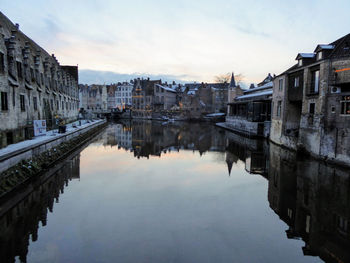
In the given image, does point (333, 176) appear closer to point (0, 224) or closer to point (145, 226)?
point (145, 226)

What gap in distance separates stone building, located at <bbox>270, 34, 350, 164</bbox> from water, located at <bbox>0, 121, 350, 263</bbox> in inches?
70.7

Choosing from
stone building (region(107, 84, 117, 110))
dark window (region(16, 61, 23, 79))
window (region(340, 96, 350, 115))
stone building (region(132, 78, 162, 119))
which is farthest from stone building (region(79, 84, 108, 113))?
window (region(340, 96, 350, 115))

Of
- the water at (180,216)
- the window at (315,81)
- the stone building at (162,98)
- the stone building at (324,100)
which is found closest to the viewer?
the water at (180,216)

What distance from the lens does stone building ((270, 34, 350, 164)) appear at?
591 inches

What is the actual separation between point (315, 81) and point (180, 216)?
53.1 feet

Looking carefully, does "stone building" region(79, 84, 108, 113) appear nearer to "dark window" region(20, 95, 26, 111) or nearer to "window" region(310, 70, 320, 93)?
"dark window" region(20, 95, 26, 111)

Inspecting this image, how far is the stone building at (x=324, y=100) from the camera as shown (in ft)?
49.2

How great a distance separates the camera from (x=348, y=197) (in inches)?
401

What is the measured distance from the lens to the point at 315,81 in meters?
18.1

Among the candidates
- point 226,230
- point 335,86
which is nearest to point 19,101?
point 226,230

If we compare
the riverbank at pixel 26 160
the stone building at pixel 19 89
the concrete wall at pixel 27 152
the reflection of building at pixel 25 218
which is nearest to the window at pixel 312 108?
the reflection of building at pixel 25 218

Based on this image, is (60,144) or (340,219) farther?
(60,144)

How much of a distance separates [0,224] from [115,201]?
4.02m

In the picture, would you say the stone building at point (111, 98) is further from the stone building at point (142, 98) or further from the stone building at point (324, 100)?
the stone building at point (324, 100)
